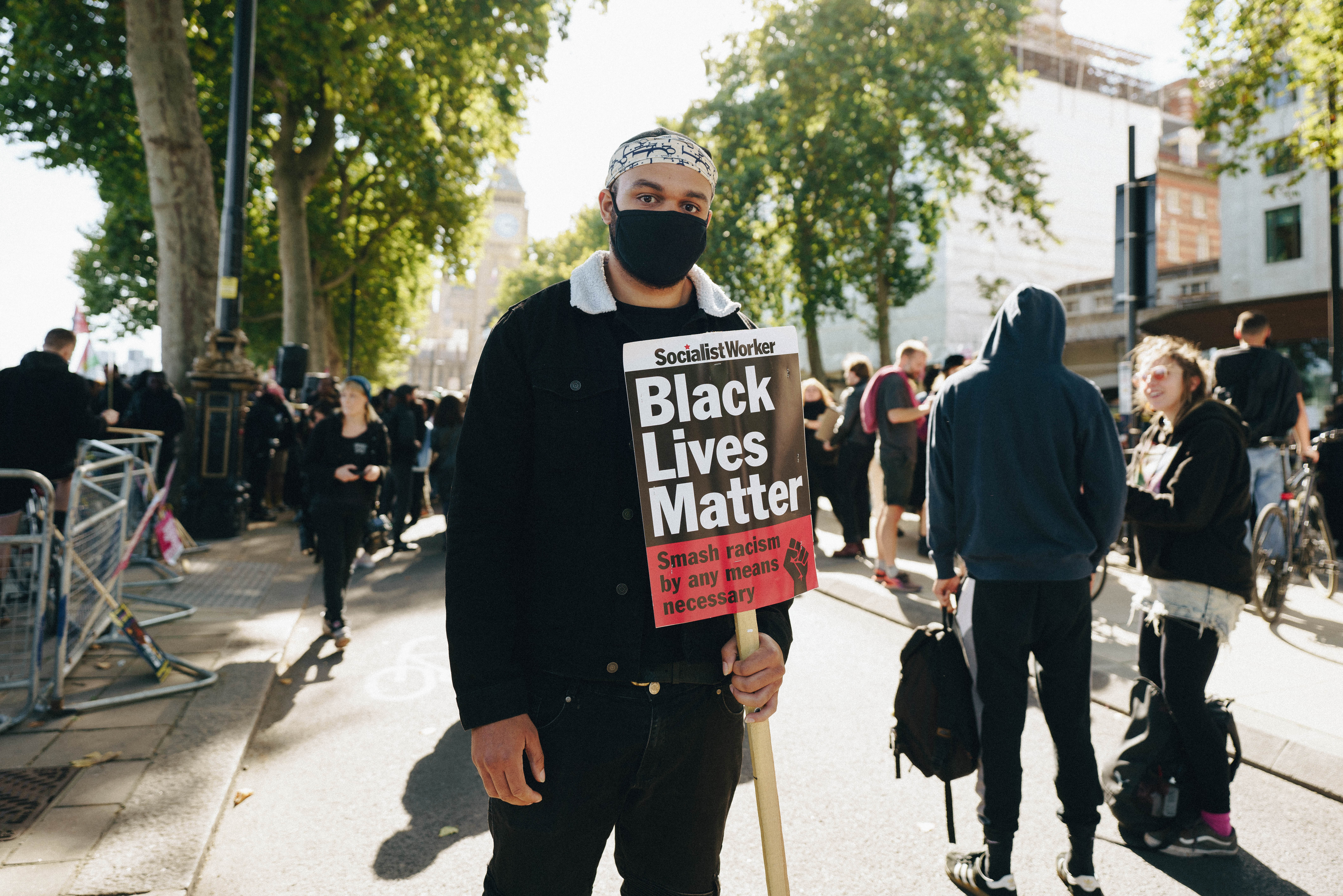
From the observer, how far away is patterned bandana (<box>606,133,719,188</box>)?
6.31ft

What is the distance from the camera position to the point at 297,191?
20.0 m

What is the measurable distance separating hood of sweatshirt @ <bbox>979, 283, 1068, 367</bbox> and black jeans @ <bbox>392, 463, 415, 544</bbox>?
918 cm

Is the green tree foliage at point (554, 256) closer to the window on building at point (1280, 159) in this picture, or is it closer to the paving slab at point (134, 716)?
the window on building at point (1280, 159)

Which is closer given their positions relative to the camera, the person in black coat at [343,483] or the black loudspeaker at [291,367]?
the person in black coat at [343,483]

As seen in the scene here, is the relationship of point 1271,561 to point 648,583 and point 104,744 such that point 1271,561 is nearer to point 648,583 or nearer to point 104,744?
point 648,583

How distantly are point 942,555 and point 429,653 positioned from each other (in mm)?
4060

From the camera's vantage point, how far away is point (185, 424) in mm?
11828

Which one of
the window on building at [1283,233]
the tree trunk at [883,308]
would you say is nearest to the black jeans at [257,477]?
the tree trunk at [883,308]

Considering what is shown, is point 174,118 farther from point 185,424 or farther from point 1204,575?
point 1204,575

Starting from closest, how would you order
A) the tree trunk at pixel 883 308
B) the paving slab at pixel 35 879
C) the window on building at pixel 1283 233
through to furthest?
1. the paving slab at pixel 35 879
2. the tree trunk at pixel 883 308
3. the window on building at pixel 1283 233

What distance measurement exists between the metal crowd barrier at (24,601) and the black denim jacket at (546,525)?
352 centimetres

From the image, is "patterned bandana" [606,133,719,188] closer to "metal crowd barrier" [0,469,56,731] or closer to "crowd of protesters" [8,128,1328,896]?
"crowd of protesters" [8,128,1328,896]

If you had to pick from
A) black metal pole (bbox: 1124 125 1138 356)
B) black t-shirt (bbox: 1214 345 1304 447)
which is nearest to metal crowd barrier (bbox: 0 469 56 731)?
black t-shirt (bbox: 1214 345 1304 447)

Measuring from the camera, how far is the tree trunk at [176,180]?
12.4 m
